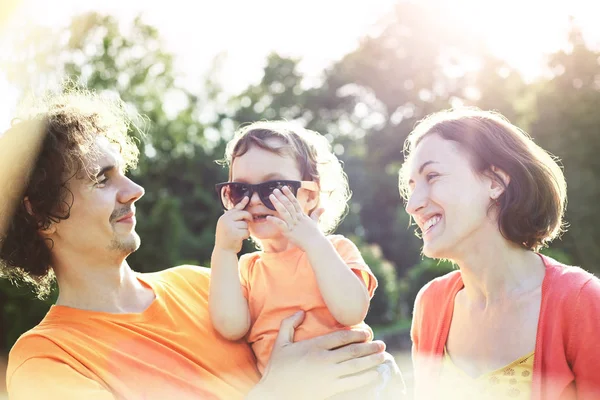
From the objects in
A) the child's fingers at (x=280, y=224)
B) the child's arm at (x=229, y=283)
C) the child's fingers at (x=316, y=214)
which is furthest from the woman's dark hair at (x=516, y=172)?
the child's arm at (x=229, y=283)

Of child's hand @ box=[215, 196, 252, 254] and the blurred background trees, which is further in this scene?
the blurred background trees

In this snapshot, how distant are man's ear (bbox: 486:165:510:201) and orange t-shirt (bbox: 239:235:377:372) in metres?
0.75

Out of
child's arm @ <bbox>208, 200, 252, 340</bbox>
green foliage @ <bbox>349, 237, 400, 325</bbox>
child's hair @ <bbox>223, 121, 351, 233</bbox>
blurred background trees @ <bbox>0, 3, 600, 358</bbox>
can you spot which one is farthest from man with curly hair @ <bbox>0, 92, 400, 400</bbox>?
green foliage @ <bbox>349, 237, 400, 325</bbox>

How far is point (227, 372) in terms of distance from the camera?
119 inches

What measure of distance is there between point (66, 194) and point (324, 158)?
1.41 meters

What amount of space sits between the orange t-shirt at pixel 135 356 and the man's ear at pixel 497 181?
1.50 m

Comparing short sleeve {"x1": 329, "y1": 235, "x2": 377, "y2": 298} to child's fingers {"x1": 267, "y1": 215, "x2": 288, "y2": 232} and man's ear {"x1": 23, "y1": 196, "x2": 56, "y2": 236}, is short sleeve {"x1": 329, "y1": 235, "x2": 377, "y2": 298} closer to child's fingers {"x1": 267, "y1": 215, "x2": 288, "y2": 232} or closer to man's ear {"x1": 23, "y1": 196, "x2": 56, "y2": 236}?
child's fingers {"x1": 267, "y1": 215, "x2": 288, "y2": 232}

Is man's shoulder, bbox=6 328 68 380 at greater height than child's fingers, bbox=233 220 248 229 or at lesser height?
lesser

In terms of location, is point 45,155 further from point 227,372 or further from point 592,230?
point 592,230

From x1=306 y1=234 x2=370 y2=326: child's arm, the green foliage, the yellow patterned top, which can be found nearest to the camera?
the yellow patterned top

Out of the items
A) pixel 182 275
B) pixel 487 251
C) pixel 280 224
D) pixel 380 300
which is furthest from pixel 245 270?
pixel 380 300

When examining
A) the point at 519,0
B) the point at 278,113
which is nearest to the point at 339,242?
the point at 519,0

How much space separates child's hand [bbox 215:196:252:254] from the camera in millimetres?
3105

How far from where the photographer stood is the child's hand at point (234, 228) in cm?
311
